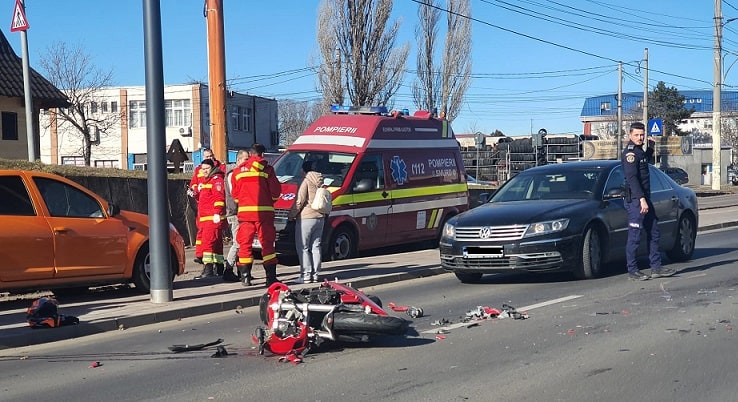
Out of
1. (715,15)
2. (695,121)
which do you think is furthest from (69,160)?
(695,121)

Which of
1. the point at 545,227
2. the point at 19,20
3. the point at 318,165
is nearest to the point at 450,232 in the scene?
the point at 545,227

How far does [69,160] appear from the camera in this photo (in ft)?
192

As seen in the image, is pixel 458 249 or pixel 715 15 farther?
pixel 715 15

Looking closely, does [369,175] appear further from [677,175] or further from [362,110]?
[677,175]

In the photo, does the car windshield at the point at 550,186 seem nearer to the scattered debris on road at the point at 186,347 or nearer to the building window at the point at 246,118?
the scattered debris on road at the point at 186,347

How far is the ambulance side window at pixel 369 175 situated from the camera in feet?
50.6

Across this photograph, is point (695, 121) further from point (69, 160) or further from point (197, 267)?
point (197, 267)

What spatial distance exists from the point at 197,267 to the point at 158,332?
5902 mm

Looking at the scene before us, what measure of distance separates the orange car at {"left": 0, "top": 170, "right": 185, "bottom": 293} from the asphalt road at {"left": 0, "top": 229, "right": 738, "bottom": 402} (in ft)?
5.37

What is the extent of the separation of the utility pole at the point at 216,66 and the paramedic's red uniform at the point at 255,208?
6387mm

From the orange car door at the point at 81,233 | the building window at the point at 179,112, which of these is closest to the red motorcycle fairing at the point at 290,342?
the orange car door at the point at 81,233

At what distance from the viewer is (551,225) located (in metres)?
11.2

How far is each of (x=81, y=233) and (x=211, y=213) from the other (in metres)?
2.39

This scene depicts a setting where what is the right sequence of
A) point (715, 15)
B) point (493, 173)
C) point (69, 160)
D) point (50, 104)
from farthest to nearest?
point (69, 160) → point (715, 15) → point (493, 173) → point (50, 104)
